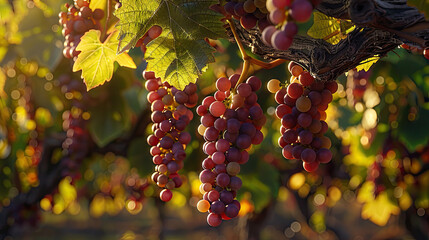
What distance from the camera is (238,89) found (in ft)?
3.10

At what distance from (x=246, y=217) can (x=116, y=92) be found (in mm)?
2134

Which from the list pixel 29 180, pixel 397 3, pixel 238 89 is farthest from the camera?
pixel 29 180

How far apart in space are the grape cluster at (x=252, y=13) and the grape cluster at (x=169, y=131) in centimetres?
29

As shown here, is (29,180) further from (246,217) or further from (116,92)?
(246,217)

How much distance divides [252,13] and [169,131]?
401 millimetres

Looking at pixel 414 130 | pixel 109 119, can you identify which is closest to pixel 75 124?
pixel 109 119

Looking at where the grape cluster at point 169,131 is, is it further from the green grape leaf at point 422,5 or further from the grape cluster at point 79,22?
the green grape leaf at point 422,5

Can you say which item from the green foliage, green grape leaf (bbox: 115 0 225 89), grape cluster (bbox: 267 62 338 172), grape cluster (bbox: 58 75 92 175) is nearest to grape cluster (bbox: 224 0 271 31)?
green grape leaf (bbox: 115 0 225 89)

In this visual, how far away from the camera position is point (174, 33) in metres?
0.93

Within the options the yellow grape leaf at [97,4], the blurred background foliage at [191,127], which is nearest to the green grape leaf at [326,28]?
the yellow grape leaf at [97,4]

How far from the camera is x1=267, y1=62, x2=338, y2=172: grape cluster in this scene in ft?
3.02

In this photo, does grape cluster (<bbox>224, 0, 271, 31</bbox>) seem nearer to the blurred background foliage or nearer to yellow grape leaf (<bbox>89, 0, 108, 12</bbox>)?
yellow grape leaf (<bbox>89, 0, 108, 12</bbox>)

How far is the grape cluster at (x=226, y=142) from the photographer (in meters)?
0.88

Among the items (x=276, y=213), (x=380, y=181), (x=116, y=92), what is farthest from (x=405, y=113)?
(x=276, y=213)
